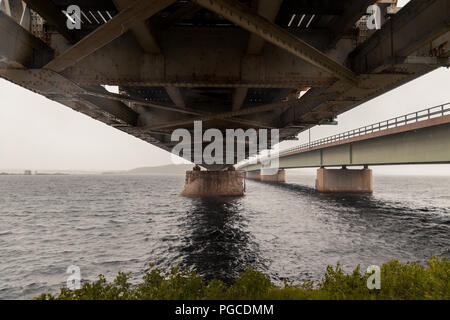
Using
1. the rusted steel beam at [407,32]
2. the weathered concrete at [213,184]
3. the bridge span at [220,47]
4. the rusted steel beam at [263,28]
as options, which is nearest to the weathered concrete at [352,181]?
the weathered concrete at [213,184]

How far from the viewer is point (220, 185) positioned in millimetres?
44688

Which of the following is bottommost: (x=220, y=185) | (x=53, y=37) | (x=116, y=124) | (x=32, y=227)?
(x=32, y=227)

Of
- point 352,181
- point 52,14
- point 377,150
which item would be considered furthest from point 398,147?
point 52,14

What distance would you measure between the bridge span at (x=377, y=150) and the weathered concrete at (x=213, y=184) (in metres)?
22.1

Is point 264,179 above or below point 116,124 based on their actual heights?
below

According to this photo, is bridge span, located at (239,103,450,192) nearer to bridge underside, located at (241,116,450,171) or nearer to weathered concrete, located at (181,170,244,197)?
bridge underside, located at (241,116,450,171)

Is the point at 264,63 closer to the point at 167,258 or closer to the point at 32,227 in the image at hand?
the point at 167,258

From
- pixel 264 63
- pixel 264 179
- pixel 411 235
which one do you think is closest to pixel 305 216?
pixel 411 235

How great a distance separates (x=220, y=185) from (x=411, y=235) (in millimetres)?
30629

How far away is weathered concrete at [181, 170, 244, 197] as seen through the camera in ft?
146

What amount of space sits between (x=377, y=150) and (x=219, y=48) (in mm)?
38015

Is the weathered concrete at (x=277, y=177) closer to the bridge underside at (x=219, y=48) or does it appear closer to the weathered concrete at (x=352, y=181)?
the weathered concrete at (x=352, y=181)

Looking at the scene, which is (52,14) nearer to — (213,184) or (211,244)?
(211,244)

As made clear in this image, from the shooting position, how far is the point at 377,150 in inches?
1427
